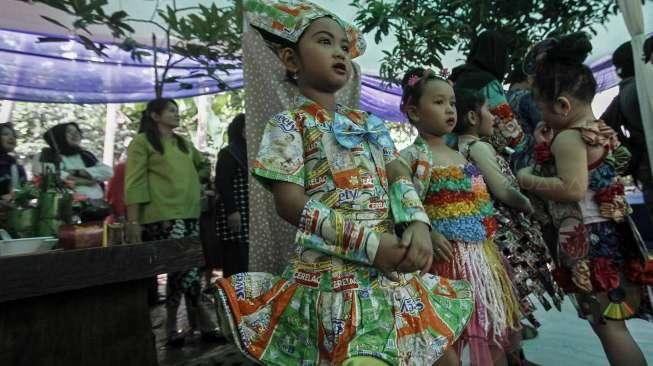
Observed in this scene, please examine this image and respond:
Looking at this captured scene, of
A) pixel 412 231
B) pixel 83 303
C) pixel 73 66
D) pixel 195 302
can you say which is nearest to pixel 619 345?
pixel 412 231

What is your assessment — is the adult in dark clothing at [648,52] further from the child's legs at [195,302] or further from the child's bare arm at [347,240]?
the child's legs at [195,302]

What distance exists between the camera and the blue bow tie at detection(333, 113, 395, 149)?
4.17 feet

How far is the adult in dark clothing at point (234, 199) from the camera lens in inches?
126

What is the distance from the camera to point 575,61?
1.85 meters

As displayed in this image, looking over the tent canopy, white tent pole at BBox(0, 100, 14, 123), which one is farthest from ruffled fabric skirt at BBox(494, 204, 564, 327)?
white tent pole at BBox(0, 100, 14, 123)

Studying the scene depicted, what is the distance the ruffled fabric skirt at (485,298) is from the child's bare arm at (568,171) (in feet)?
1.02

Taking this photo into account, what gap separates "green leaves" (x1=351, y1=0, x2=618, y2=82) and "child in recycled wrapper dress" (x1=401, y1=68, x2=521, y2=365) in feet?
4.90

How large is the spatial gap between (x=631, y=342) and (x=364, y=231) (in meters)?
1.27

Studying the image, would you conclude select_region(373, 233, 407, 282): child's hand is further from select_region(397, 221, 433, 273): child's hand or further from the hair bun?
the hair bun

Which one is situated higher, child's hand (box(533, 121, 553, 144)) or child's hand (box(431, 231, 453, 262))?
child's hand (box(533, 121, 553, 144))

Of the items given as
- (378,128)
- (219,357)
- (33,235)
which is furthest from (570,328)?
(33,235)

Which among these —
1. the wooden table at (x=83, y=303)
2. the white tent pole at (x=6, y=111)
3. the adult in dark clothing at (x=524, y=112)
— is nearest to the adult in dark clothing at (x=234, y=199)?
the wooden table at (x=83, y=303)

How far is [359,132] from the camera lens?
130cm

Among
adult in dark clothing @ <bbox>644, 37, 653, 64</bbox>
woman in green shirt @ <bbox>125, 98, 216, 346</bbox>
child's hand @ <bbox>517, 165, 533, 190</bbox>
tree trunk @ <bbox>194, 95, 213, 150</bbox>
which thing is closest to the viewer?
child's hand @ <bbox>517, 165, 533, 190</bbox>
